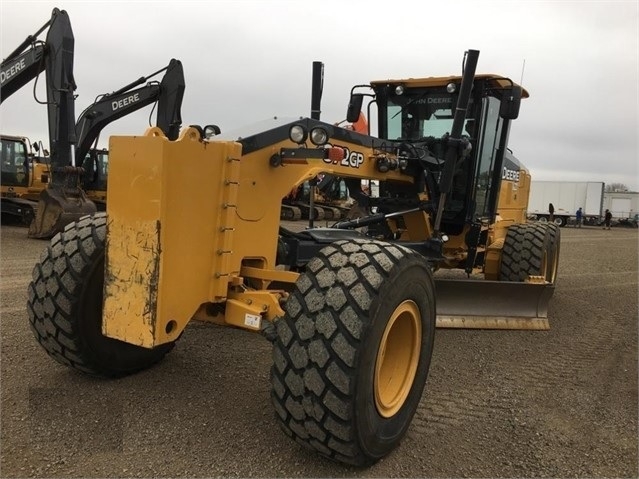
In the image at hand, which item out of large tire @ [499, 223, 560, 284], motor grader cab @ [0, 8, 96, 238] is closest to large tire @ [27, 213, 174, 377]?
large tire @ [499, 223, 560, 284]

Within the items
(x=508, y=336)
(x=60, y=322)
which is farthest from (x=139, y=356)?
(x=508, y=336)

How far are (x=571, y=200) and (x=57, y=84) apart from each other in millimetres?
40554

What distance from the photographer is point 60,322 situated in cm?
358

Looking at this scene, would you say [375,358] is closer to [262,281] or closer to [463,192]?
[262,281]

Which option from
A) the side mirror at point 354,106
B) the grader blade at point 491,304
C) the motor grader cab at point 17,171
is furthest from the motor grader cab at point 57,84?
the grader blade at point 491,304

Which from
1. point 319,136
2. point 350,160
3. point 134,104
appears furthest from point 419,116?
point 134,104

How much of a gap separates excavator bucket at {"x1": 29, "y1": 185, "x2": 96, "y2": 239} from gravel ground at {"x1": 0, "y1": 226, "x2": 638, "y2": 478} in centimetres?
645

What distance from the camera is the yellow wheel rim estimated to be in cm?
334

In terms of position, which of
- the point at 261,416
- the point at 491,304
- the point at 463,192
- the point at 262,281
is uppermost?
the point at 463,192

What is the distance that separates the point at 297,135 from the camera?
357 centimetres

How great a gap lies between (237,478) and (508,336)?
3870 millimetres

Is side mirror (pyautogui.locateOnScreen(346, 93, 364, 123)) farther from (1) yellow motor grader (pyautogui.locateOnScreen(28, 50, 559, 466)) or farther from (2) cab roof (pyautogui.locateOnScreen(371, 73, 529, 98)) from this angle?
(1) yellow motor grader (pyautogui.locateOnScreen(28, 50, 559, 466))

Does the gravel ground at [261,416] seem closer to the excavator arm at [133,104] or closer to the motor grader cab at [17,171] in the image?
the excavator arm at [133,104]

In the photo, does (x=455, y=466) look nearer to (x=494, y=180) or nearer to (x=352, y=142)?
(x=352, y=142)
